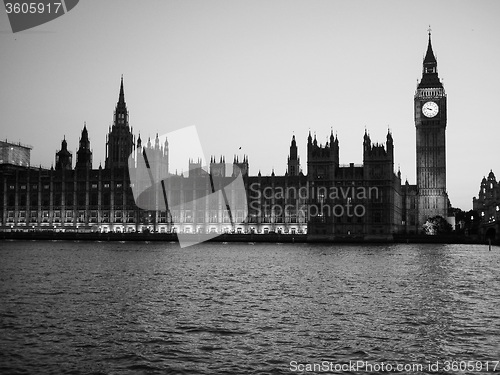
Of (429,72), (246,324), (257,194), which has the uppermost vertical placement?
(429,72)

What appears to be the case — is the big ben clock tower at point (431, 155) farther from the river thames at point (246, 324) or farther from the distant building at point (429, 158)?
the river thames at point (246, 324)

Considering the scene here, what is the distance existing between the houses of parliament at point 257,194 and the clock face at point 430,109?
27 centimetres

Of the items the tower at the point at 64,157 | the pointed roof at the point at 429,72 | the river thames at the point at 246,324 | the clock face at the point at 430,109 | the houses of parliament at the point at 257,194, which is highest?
the pointed roof at the point at 429,72

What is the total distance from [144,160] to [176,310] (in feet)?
436

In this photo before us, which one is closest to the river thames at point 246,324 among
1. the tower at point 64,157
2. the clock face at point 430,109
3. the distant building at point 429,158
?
the distant building at point 429,158

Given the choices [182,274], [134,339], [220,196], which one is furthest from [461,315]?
[220,196]

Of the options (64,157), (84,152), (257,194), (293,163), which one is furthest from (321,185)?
(64,157)

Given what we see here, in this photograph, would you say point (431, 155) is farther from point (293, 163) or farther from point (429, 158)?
point (293, 163)

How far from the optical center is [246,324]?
92.7 feet

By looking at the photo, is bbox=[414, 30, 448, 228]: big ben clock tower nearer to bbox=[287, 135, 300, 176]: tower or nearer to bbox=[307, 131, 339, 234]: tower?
bbox=[287, 135, 300, 176]: tower

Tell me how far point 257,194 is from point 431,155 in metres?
51.9

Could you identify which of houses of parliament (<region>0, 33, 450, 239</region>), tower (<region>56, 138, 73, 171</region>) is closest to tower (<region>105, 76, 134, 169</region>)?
houses of parliament (<region>0, 33, 450, 239</region>)

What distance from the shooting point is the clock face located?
170925 mm

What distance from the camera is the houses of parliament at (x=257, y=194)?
139m
